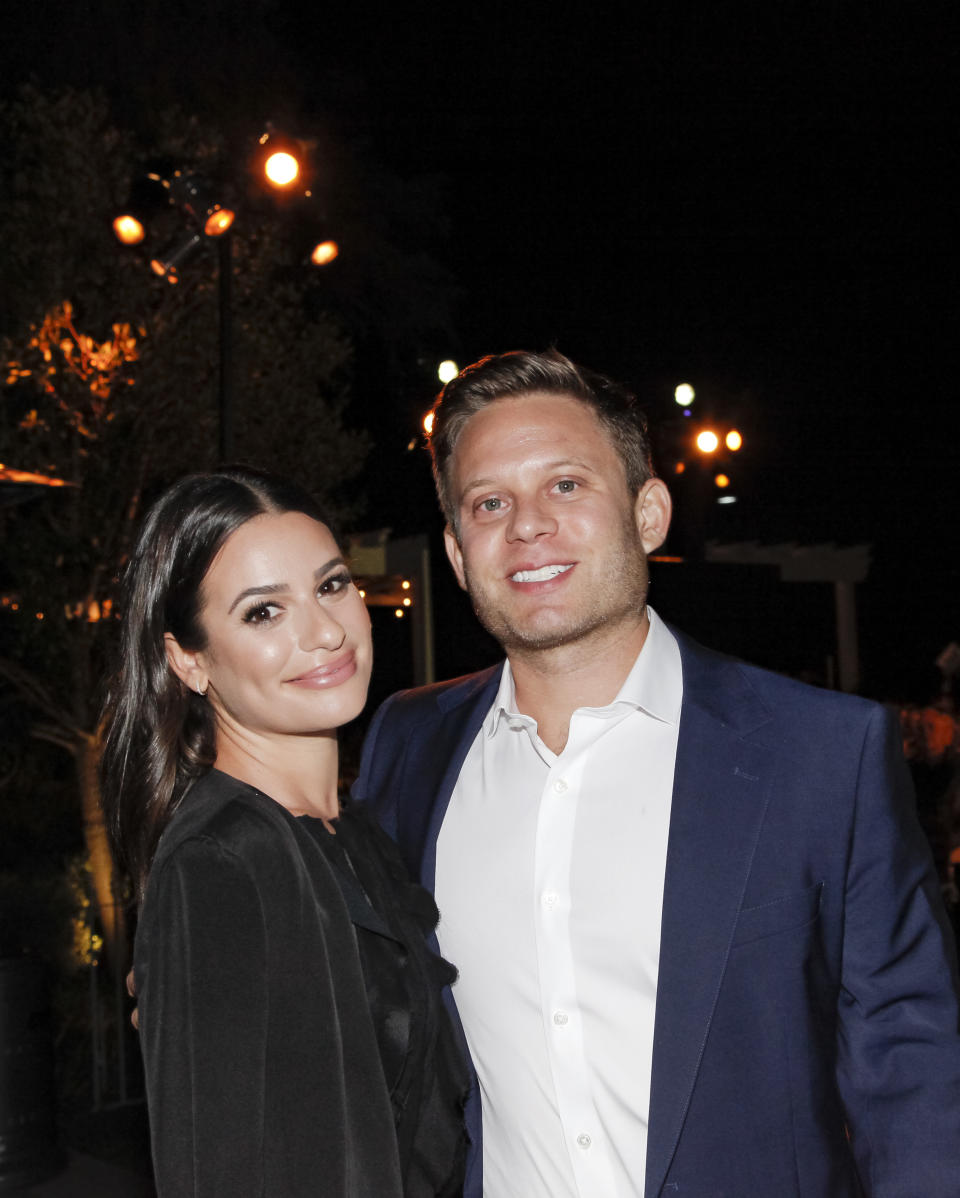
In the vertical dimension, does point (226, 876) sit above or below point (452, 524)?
below

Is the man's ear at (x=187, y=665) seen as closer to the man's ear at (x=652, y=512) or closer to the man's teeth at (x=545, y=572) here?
the man's teeth at (x=545, y=572)

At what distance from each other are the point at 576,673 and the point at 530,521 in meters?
0.35

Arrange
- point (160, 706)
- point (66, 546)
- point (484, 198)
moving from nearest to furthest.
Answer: point (160, 706) < point (66, 546) < point (484, 198)

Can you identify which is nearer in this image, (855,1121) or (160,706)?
(855,1121)

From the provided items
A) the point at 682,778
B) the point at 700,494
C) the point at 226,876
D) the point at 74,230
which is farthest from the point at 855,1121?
the point at 700,494

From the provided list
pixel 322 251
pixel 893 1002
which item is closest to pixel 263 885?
pixel 893 1002

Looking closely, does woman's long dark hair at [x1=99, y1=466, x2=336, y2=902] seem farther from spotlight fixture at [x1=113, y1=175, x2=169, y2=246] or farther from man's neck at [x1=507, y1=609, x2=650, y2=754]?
spotlight fixture at [x1=113, y1=175, x2=169, y2=246]

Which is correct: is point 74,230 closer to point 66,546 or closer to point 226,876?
point 66,546

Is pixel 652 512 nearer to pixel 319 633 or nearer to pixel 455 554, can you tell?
pixel 455 554

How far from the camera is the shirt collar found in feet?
8.34

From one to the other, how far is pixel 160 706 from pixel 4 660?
7.30 metres

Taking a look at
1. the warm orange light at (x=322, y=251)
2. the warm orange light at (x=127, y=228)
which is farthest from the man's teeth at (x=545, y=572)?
the warm orange light at (x=127, y=228)

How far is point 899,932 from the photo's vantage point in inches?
88.4

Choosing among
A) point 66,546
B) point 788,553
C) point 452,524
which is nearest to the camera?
point 452,524
